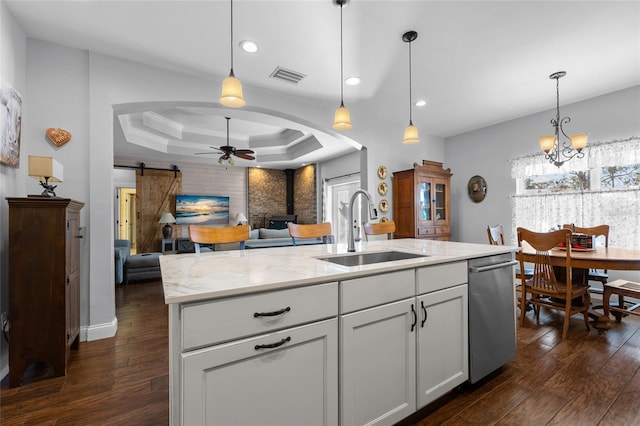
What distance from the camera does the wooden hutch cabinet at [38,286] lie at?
1.90m


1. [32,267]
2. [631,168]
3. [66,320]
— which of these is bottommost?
[66,320]

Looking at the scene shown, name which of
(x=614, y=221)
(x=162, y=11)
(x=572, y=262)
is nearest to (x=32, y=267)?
(x=162, y=11)

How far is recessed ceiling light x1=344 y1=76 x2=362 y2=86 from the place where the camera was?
321 cm

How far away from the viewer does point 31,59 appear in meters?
2.45

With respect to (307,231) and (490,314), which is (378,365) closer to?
(490,314)

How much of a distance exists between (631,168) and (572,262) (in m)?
2.02

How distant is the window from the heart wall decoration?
5.64 m

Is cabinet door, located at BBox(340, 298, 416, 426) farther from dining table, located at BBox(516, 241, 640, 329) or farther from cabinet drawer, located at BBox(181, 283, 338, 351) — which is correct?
A: dining table, located at BBox(516, 241, 640, 329)

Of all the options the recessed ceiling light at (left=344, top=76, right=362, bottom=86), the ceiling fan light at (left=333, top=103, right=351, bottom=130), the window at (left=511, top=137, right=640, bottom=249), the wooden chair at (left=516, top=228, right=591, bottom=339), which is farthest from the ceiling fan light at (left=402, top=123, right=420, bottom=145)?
the window at (left=511, top=137, right=640, bottom=249)

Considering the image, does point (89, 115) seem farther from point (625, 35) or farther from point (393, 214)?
point (625, 35)

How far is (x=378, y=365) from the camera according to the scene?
52.6 inches

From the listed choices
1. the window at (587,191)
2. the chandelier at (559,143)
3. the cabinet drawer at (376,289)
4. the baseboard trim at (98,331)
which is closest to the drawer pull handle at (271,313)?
the cabinet drawer at (376,289)

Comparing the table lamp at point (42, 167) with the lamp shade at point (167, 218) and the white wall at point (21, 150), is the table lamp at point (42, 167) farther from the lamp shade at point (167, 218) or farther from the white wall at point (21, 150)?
the lamp shade at point (167, 218)

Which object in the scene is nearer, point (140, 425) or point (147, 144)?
point (140, 425)
